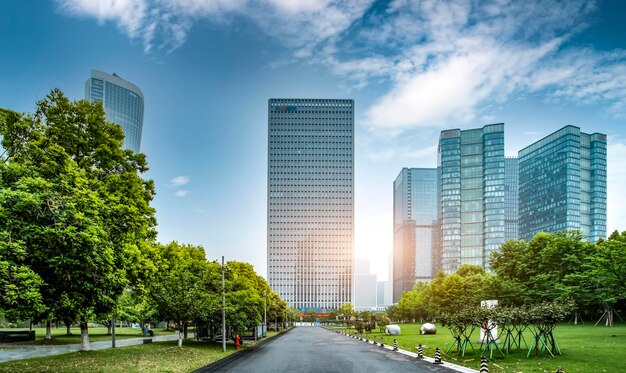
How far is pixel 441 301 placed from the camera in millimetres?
98062

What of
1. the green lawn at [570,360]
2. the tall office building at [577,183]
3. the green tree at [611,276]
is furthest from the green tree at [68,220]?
the tall office building at [577,183]

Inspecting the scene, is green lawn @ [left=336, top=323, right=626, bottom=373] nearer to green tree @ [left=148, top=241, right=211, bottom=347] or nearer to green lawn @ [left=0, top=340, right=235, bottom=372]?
green lawn @ [left=0, top=340, right=235, bottom=372]

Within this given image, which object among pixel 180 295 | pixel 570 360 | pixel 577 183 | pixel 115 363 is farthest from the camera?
pixel 577 183

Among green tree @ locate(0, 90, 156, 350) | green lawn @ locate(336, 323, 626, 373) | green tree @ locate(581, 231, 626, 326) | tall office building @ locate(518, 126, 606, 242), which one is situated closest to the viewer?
green tree @ locate(0, 90, 156, 350)

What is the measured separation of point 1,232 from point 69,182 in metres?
5.53

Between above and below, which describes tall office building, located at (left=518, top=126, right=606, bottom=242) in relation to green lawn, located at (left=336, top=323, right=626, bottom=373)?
above

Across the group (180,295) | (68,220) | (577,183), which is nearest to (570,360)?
(68,220)

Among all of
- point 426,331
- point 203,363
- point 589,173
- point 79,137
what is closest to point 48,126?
point 79,137

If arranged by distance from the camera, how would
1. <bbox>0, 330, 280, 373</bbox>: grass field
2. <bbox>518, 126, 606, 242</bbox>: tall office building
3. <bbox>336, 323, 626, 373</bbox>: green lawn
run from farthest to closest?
<bbox>518, 126, 606, 242</bbox>: tall office building
<bbox>0, 330, 280, 373</bbox>: grass field
<bbox>336, 323, 626, 373</bbox>: green lawn

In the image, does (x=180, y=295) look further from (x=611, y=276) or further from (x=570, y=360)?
(x=611, y=276)

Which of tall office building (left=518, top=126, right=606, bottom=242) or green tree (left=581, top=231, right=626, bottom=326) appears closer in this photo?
green tree (left=581, top=231, right=626, bottom=326)

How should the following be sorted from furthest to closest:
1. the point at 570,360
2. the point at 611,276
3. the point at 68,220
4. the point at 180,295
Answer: the point at 611,276 < the point at 180,295 < the point at 570,360 < the point at 68,220

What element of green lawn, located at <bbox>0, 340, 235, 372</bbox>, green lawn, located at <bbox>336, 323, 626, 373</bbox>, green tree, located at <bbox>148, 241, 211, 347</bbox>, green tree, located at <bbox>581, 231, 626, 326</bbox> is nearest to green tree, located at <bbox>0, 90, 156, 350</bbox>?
green lawn, located at <bbox>0, 340, 235, 372</bbox>

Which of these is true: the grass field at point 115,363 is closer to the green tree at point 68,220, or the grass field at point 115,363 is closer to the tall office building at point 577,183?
the green tree at point 68,220
